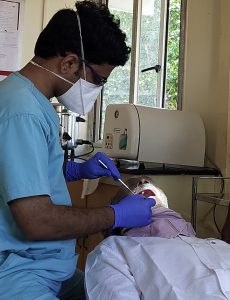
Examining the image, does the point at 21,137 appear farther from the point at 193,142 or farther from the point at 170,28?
the point at 170,28

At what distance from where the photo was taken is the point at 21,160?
92cm

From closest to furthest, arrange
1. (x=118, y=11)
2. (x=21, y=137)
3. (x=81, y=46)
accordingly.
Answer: (x=21, y=137), (x=81, y=46), (x=118, y=11)

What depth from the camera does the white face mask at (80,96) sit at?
1.18 m

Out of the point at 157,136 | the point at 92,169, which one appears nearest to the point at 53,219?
the point at 92,169

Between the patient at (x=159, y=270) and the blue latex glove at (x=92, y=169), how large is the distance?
0.35 metres

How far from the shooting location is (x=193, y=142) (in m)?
2.12

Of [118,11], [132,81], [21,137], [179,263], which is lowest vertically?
[179,263]

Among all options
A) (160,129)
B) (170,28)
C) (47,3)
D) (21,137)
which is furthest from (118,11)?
(21,137)

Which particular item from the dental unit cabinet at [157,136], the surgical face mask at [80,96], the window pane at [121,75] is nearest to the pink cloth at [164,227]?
the surgical face mask at [80,96]

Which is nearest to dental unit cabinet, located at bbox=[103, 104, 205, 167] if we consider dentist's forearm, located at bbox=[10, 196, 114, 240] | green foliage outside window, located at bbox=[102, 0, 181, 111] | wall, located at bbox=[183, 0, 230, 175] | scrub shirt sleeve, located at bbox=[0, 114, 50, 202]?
wall, located at bbox=[183, 0, 230, 175]

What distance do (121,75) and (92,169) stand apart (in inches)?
82.6

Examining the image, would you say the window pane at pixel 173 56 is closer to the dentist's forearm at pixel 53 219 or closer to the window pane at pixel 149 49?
the window pane at pixel 149 49

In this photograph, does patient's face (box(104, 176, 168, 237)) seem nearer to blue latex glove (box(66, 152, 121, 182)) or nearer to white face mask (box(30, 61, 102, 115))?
blue latex glove (box(66, 152, 121, 182))

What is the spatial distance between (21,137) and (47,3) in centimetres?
296
